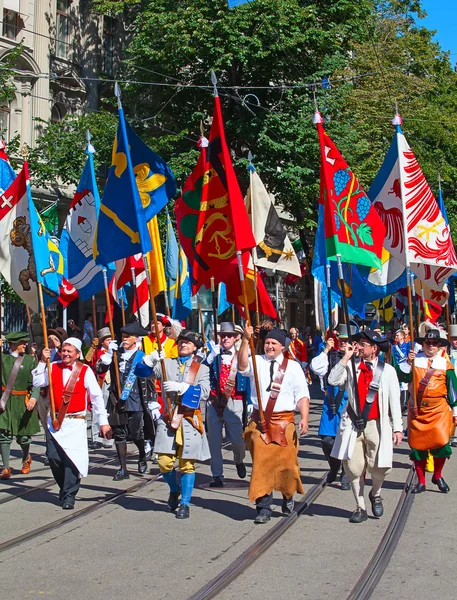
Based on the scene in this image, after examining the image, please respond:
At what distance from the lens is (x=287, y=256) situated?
15.9 metres

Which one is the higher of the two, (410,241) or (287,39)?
(287,39)

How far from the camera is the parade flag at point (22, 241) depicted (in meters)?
11.0

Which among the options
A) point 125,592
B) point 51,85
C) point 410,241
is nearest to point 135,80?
point 51,85

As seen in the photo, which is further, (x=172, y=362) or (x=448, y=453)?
(x=448, y=453)

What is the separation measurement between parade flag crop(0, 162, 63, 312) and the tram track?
400 cm

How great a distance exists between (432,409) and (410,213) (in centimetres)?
308

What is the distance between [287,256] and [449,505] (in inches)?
281

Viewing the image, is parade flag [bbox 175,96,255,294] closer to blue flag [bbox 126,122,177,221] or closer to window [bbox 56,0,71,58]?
blue flag [bbox 126,122,177,221]

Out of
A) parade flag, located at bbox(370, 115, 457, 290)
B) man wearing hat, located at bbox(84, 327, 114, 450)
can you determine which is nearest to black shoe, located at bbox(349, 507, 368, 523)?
man wearing hat, located at bbox(84, 327, 114, 450)

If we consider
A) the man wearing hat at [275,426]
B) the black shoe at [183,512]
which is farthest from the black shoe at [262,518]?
the black shoe at [183,512]

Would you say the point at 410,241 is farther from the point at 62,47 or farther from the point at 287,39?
the point at 62,47

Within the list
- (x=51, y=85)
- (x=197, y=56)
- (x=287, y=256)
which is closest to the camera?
(x=287, y=256)

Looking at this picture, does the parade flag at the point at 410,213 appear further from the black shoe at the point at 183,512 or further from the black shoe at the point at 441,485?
the black shoe at the point at 183,512

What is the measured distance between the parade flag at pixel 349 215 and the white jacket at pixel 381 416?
2140mm
